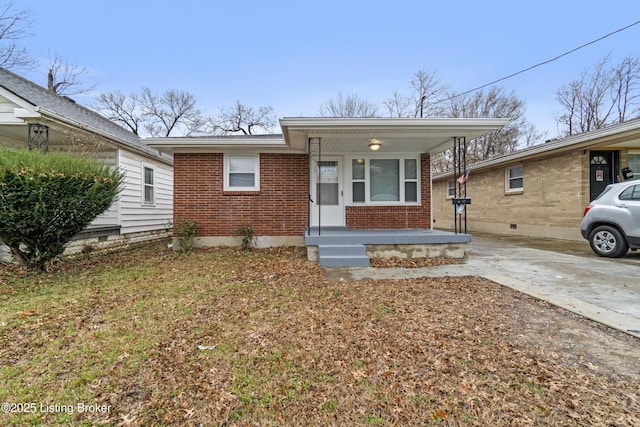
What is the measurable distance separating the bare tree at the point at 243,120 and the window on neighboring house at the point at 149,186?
17.4 m

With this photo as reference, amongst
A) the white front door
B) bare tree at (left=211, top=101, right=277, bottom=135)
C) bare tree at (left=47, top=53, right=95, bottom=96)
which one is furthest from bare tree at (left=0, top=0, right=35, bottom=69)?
the white front door

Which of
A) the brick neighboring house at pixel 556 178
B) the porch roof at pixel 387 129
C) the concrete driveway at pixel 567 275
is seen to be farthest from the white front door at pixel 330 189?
the brick neighboring house at pixel 556 178

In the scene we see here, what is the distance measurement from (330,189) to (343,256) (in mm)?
2665

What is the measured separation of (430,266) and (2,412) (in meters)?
5.65

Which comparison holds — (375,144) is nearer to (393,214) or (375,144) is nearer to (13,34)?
(393,214)

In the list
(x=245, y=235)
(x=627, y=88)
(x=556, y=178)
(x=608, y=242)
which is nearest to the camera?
(x=608, y=242)

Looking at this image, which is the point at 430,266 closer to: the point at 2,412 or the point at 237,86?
the point at 2,412

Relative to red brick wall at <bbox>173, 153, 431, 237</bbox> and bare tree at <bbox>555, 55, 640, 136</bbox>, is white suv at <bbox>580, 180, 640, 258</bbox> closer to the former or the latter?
red brick wall at <bbox>173, 153, 431, 237</bbox>

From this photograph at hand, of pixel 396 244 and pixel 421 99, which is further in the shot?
pixel 421 99

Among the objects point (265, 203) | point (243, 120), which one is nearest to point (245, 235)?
point (265, 203)

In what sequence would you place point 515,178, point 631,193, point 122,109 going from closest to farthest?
point 631,193 < point 515,178 < point 122,109

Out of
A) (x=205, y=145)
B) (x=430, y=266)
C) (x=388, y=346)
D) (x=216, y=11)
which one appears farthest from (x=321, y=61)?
(x=388, y=346)

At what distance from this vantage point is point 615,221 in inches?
246

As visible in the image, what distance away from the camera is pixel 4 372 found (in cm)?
→ 219
